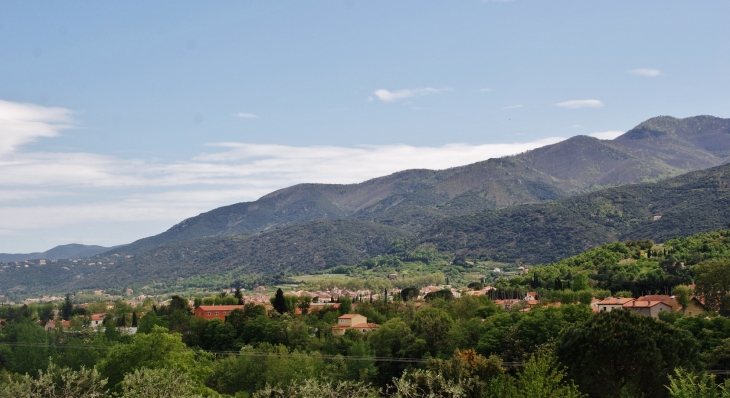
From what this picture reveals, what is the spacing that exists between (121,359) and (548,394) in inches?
1063

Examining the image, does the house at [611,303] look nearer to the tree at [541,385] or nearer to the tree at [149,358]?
the tree at [541,385]

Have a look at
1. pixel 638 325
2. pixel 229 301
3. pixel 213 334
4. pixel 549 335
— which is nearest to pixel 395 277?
pixel 229 301

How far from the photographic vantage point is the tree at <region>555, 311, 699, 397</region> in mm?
40969

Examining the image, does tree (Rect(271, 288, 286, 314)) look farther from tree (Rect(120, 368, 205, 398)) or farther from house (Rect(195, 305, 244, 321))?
tree (Rect(120, 368, 205, 398))

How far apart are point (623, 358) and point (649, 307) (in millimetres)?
30462

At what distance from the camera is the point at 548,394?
108 ft

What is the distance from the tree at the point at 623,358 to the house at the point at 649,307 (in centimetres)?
2635

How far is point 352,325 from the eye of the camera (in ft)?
246

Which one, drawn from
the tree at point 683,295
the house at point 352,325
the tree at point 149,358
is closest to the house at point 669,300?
the tree at point 683,295

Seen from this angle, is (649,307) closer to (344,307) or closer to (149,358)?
(344,307)

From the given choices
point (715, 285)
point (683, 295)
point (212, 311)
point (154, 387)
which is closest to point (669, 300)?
point (683, 295)

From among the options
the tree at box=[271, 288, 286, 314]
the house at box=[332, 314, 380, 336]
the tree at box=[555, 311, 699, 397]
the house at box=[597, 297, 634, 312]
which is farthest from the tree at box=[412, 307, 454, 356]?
the tree at box=[271, 288, 286, 314]

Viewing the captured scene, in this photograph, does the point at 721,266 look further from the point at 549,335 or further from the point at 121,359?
the point at 121,359

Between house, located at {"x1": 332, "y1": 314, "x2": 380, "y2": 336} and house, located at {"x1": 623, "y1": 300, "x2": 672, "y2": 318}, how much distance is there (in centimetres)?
2343
